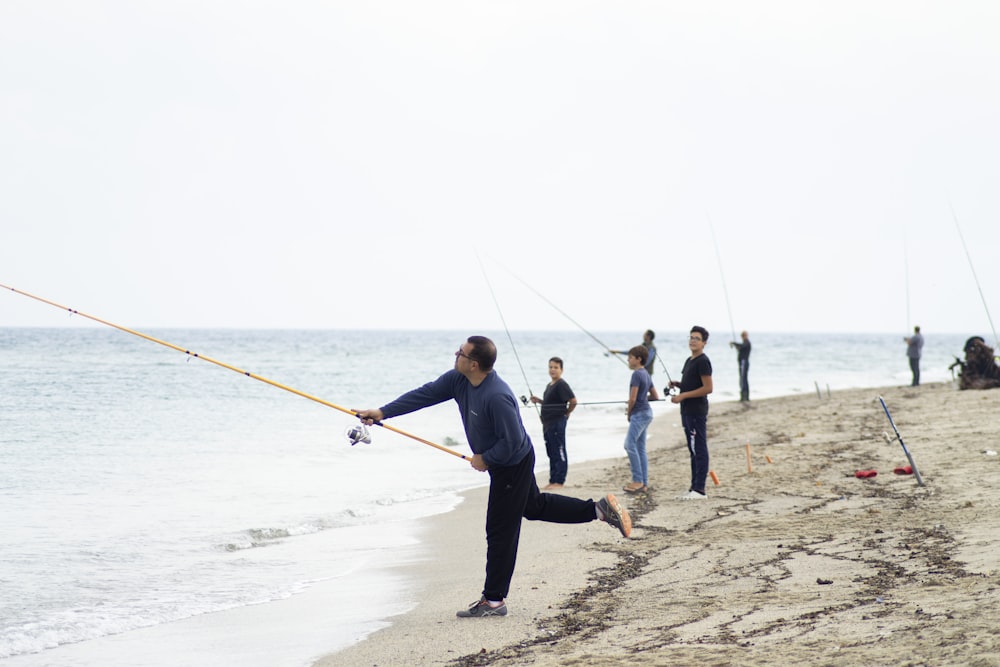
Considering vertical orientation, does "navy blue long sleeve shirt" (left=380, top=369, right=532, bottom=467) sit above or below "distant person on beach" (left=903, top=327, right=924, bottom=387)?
above

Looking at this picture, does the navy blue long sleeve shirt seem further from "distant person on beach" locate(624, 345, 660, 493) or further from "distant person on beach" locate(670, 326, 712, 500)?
"distant person on beach" locate(624, 345, 660, 493)

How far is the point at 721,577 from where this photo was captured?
5.35 m

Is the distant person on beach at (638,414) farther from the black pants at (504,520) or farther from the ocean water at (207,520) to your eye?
the black pants at (504,520)

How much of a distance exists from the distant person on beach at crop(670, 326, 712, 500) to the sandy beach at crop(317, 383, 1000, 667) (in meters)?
0.23

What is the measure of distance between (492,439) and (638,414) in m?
4.38

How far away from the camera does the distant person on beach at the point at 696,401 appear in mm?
8180

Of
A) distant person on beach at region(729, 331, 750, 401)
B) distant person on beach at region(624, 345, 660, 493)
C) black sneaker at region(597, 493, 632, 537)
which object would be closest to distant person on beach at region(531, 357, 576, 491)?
distant person on beach at region(624, 345, 660, 493)

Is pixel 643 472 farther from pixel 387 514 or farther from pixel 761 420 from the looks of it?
pixel 761 420

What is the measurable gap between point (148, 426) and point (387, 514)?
8.56 meters

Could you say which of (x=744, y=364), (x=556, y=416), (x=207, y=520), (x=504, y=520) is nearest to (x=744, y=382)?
(x=744, y=364)

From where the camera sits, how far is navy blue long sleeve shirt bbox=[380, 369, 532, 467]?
4840mm

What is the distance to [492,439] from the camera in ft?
16.1

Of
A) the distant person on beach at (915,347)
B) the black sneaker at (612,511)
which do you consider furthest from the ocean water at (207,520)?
the distant person on beach at (915,347)

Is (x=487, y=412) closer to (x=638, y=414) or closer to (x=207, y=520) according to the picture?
(x=638, y=414)
